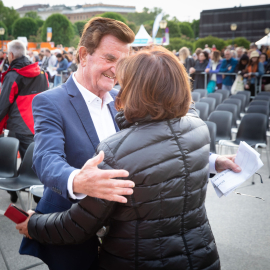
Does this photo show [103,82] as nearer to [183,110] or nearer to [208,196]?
[183,110]

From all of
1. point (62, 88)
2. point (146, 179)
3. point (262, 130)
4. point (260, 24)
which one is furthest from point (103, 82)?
point (260, 24)

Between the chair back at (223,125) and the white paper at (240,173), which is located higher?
the white paper at (240,173)

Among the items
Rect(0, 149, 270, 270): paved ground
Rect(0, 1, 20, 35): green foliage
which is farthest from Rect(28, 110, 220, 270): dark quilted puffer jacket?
Rect(0, 1, 20, 35): green foliage

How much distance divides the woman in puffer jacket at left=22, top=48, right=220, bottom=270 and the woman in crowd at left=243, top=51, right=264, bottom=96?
32.0 feet

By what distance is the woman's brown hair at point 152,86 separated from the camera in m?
1.19

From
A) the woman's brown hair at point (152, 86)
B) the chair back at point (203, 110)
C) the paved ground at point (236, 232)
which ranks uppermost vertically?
the woman's brown hair at point (152, 86)

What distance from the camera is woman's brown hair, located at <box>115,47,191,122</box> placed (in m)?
1.19

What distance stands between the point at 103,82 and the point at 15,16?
282 feet

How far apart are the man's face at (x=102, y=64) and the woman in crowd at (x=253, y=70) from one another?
9.39 meters

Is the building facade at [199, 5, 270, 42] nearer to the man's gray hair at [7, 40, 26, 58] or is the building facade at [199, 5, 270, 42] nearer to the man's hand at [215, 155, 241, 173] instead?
the man's gray hair at [7, 40, 26, 58]

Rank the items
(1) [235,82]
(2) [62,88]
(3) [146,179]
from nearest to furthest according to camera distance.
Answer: (3) [146,179] → (2) [62,88] → (1) [235,82]

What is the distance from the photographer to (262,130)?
5641 millimetres

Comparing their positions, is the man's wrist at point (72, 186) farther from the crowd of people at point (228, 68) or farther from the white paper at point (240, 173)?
the crowd of people at point (228, 68)

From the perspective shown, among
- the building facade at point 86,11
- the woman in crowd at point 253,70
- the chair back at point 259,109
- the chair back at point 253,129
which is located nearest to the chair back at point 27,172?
the chair back at point 253,129
